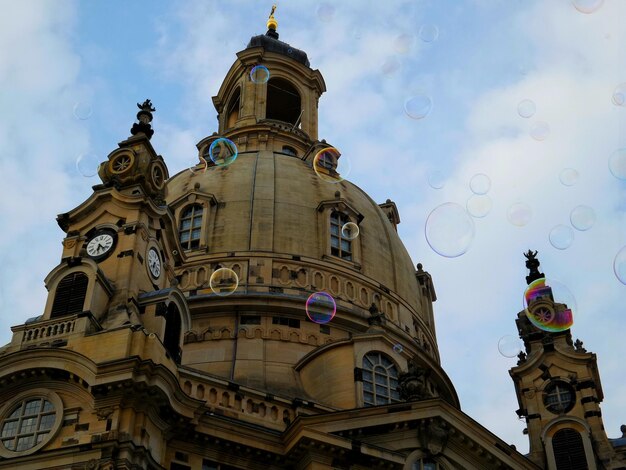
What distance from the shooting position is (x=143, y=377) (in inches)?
1252

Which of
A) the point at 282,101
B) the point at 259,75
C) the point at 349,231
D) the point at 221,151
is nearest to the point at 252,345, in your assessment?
the point at 349,231

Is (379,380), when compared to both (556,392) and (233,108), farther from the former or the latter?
(233,108)

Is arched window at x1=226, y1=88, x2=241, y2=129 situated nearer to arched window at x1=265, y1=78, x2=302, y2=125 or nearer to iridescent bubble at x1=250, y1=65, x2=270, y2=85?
arched window at x1=265, y1=78, x2=302, y2=125

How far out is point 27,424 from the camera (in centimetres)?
3222

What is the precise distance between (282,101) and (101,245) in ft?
129

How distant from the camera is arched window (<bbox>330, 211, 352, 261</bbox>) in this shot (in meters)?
52.6

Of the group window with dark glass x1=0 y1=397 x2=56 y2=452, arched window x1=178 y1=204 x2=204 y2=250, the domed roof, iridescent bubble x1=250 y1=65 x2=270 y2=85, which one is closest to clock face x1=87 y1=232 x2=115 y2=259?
window with dark glass x1=0 y1=397 x2=56 y2=452

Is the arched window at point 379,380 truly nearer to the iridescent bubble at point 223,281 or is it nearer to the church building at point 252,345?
the church building at point 252,345

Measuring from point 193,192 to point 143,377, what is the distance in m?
23.1

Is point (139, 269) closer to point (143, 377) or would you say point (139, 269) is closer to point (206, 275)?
point (143, 377)

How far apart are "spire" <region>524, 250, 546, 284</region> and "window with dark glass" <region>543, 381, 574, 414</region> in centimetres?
778

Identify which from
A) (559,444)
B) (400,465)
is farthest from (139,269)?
(559,444)

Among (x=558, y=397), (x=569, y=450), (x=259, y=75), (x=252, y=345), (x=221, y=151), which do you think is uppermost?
(x=259, y=75)

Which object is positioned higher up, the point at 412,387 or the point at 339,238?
the point at 339,238
